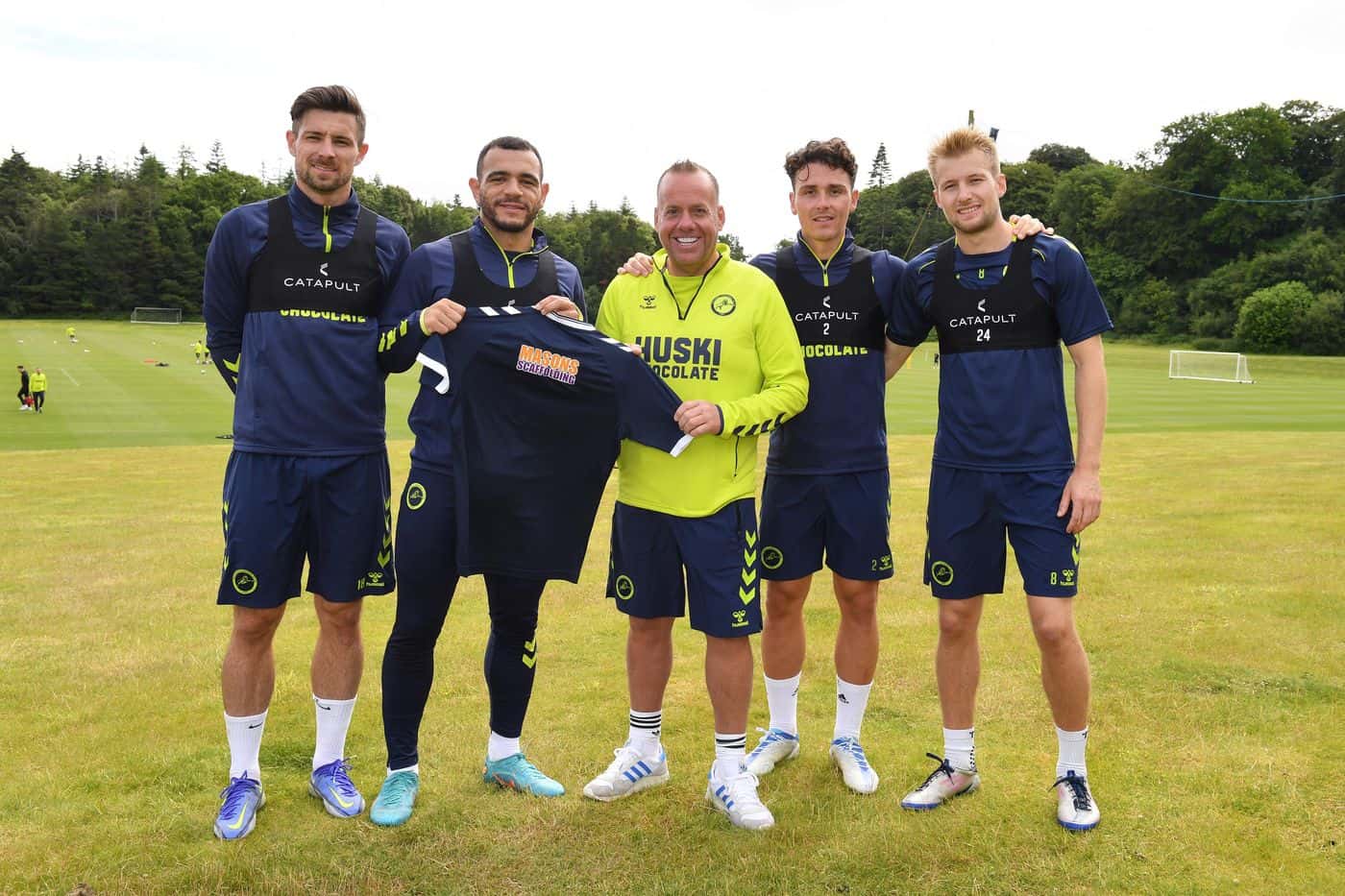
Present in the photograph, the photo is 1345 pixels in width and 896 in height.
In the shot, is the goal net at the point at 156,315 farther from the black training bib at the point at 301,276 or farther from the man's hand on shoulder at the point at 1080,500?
the man's hand on shoulder at the point at 1080,500

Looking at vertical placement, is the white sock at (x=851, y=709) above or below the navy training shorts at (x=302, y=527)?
below

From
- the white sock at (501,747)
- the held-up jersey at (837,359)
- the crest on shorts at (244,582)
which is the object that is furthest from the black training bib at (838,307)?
Answer: the crest on shorts at (244,582)

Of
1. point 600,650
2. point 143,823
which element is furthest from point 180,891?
point 600,650

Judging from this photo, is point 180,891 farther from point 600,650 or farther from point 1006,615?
point 1006,615

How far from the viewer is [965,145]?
3.99 meters

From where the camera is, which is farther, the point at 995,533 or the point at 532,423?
the point at 995,533

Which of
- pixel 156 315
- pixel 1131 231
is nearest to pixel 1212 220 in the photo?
pixel 1131 231

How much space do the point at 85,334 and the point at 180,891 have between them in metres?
70.8

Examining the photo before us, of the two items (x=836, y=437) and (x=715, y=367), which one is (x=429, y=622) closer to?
(x=715, y=367)

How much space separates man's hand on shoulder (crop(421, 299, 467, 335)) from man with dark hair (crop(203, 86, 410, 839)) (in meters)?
0.38

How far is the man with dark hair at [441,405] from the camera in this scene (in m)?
3.88

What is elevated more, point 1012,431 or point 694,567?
point 1012,431

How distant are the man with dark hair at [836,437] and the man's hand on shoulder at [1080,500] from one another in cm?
76

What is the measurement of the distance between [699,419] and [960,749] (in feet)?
6.09
